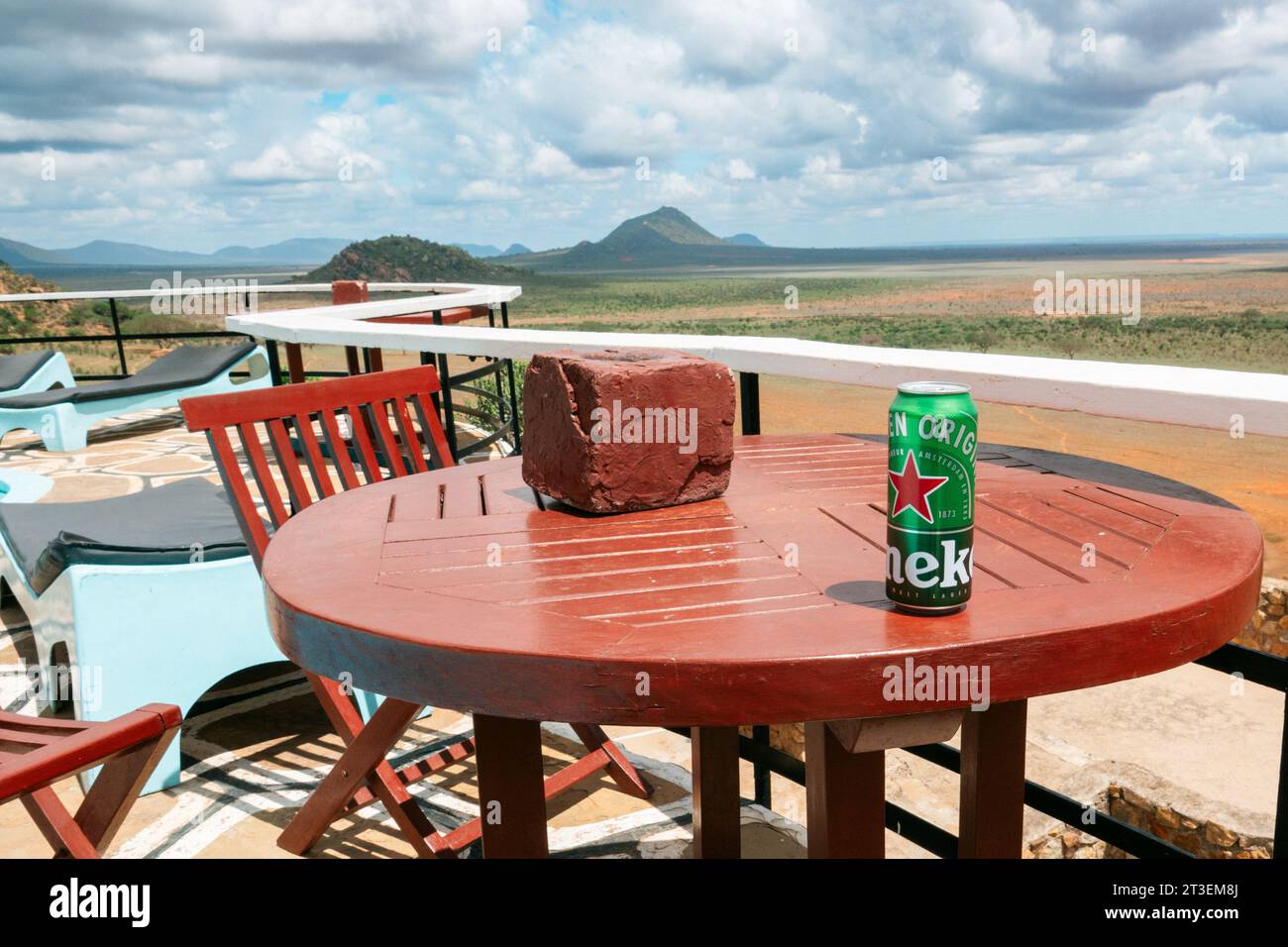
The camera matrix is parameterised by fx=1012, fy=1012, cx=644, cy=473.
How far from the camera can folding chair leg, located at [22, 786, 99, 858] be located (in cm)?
158

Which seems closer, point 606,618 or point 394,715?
point 606,618

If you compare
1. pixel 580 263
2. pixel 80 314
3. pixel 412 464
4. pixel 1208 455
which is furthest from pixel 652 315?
pixel 580 263

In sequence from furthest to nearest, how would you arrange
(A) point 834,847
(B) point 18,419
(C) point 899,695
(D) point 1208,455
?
(D) point 1208,455 < (B) point 18,419 < (A) point 834,847 < (C) point 899,695

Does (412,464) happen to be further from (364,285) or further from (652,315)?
(652,315)

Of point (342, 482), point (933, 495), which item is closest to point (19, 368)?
point (342, 482)

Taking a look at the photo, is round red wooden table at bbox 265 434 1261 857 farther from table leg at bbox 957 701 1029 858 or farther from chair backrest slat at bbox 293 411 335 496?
chair backrest slat at bbox 293 411 335 496

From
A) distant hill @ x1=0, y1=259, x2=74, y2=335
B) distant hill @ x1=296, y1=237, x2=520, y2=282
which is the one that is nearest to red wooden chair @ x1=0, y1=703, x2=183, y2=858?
distant hill @ x1=0, y1=259, x2=74, y2=335

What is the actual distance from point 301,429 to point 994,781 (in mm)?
1375

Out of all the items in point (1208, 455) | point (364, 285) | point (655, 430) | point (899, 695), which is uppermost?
point (364, 285)

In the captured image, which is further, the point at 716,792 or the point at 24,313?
the point at 24,313

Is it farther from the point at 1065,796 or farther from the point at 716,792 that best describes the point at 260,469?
the point at 1065,796

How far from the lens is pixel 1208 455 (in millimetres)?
22562

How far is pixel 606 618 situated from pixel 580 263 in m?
Result: 146

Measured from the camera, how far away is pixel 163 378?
702 cm
